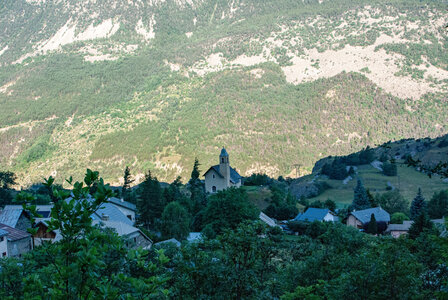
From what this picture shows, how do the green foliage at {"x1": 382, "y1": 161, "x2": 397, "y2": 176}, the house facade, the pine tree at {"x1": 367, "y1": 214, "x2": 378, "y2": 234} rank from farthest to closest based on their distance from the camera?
1. the green foliage at {"x1": 382, "y1": 161, "x2": 397, "y2": 176}
2. the pine tree at {"x1": 367, "y1": 214, "x2": 378, "y2": 234}
3. the house facade

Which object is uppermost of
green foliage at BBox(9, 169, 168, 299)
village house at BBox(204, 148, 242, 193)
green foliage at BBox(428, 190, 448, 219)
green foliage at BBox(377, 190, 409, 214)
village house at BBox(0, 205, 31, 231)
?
green foliage at BBox(9, 169, 168, 299)

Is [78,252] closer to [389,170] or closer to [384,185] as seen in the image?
[384,185]

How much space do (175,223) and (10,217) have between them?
41.1ft

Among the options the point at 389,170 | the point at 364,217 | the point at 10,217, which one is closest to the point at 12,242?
the point at 10,217

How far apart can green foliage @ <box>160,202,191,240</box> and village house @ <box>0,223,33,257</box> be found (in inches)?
432

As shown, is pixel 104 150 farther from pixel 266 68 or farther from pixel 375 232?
pixel 375 232

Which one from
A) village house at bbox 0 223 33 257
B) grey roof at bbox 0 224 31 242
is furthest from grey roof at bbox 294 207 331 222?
grey roof at bbox 0 224 31 242

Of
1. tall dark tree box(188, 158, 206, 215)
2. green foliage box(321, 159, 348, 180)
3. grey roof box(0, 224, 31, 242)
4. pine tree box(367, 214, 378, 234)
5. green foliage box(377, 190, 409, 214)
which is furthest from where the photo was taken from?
green foliage box(321, 159, 348, 180)

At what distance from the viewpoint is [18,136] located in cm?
14100

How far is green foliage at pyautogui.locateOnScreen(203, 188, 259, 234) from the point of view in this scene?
40.5 meters

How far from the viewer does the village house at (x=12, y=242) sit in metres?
28.0

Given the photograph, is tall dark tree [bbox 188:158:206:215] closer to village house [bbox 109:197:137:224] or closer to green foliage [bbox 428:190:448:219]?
village house [bbox 109:197:137:224]

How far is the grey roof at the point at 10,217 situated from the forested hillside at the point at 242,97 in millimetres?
77402

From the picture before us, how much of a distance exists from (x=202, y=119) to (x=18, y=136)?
182 ft
